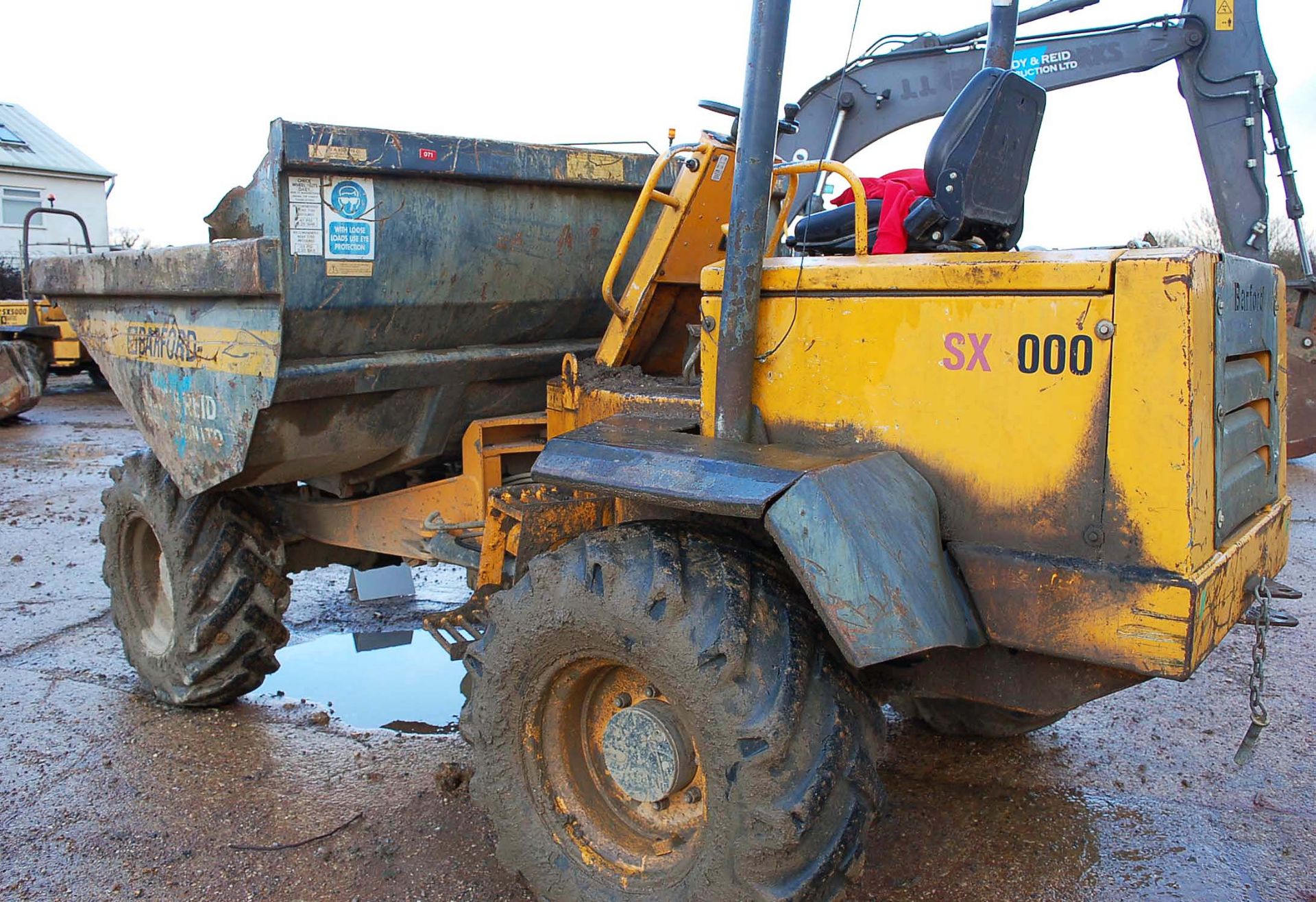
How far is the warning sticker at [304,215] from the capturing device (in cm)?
326

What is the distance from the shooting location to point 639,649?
2486mm

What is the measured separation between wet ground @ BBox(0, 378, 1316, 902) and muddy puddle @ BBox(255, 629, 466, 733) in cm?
1

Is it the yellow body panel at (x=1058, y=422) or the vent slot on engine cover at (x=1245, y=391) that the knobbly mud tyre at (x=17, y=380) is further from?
the vent slot on engine cover at (x=1245, y=391)

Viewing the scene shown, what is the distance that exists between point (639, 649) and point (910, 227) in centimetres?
132

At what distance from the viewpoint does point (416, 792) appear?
3.64 metres

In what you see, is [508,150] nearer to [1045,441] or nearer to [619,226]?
[619,226]

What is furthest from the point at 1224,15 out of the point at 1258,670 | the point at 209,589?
the point at 209,589

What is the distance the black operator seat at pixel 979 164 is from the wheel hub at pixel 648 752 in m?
1.24

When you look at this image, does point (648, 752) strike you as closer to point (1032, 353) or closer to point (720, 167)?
point (1032, 353)

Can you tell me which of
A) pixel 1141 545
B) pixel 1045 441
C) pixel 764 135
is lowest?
pixel 1141 545

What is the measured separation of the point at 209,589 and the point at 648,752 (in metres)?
2.38

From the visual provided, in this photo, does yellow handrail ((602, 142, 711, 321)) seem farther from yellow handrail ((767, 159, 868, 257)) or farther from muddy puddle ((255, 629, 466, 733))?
muddy puddle ((255, 629, 466, 733))

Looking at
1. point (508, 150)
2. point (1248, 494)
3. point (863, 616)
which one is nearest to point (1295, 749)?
point (1248, 494)

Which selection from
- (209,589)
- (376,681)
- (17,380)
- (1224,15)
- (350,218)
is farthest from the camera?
(17,380)
